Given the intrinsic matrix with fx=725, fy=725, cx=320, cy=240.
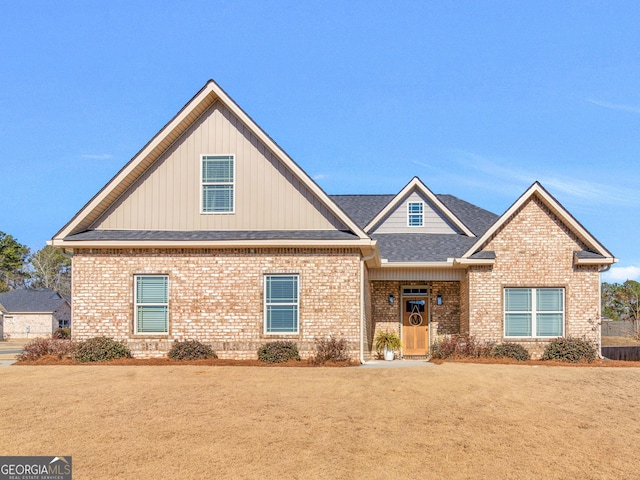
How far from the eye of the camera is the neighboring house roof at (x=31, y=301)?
62.1 m

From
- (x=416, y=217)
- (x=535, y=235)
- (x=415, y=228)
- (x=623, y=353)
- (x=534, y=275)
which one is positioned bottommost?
(x=623, y=353)

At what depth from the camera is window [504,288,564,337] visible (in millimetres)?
Answer: 23578

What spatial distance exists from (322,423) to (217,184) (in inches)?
431

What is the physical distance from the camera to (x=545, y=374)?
1844 centimetres

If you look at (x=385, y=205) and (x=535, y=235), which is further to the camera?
(x=385, y=205)

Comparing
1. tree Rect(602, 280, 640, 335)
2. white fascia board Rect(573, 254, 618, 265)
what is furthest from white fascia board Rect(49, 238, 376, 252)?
tree Rect(602, 280, 640, 335)

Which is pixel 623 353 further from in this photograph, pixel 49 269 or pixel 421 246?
pixel 49 269

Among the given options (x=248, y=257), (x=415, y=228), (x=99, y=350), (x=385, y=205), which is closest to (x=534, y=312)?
(x=415, y=228)

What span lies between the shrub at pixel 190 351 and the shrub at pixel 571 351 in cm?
1062

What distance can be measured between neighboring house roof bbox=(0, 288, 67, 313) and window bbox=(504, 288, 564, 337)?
157 ft

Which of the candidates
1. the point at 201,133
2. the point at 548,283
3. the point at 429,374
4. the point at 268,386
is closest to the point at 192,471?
the point at 268,386

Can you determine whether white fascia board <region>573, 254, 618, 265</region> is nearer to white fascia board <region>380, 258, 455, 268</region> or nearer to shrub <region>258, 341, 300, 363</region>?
white fascia board <region>380, 258, 455, 268</region>

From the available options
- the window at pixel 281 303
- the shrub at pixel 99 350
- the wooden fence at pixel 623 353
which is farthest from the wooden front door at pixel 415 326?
the shrub at pixel 99 350

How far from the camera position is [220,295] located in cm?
2083
